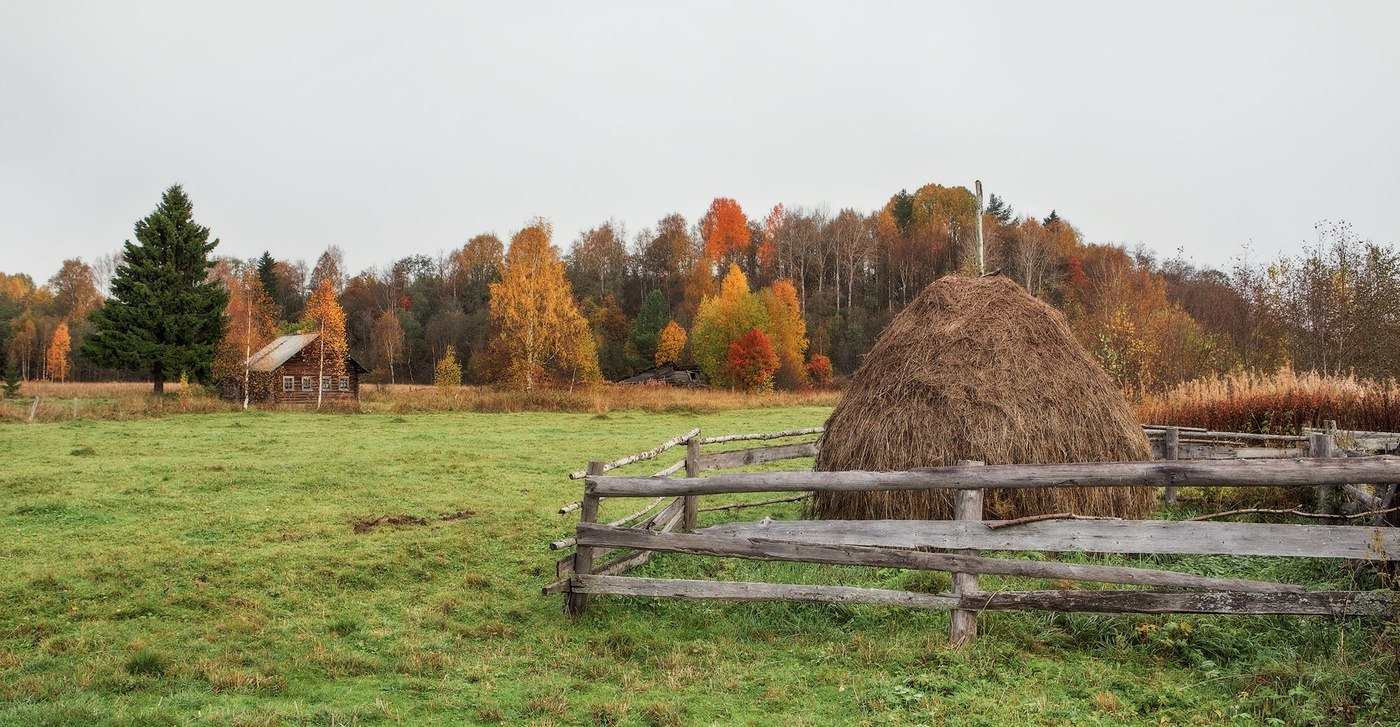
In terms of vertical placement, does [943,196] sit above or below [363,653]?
above

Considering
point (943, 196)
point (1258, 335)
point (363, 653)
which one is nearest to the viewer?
point (363, 653)

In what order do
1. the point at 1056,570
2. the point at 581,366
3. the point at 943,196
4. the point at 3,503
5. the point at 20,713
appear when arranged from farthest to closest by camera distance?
1. the point at 943,196
2. the point at 581,366
3. the point at 3,503
4. the point at 1056,570
5. the point at 20,713

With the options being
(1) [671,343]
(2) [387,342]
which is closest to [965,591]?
(1) [671,343]

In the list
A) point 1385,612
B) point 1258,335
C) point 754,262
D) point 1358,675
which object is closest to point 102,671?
point 1358,675

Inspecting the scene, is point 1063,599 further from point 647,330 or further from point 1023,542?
point 647,330

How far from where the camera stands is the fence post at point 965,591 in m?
5.54

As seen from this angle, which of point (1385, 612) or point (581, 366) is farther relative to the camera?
point (581, 366)

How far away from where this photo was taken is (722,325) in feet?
195

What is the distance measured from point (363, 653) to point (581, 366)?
3852 cm

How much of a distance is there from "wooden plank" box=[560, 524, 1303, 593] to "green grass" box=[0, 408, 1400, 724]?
0.38m

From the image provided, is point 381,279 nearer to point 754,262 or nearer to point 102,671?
point 754,262

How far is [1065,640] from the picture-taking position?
219 inches

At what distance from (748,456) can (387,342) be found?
63777 mm

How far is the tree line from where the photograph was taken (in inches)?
915
